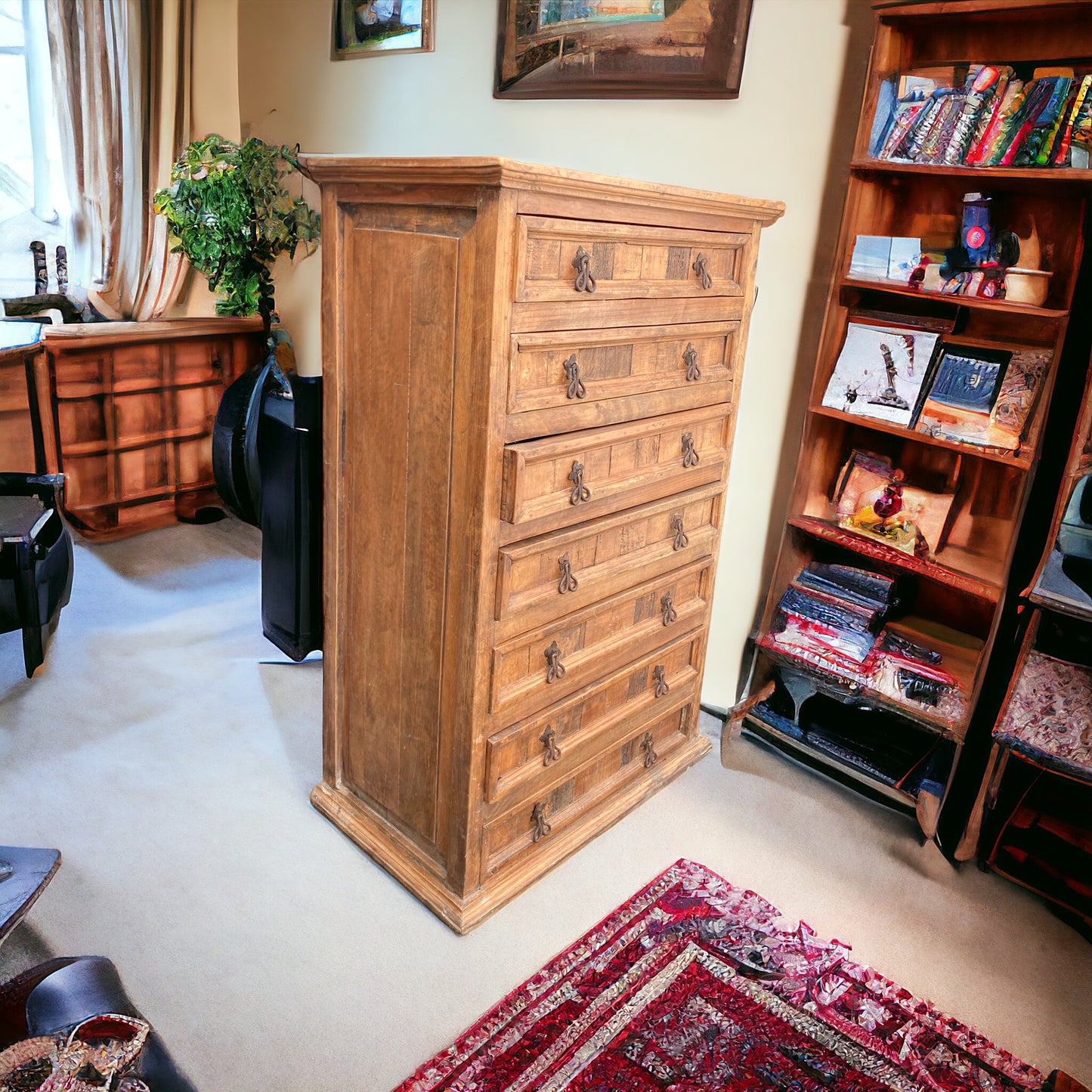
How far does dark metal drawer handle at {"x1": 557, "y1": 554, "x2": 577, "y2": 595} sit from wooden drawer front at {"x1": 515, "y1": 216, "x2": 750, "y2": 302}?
49 centimetres

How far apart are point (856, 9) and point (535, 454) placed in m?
1.39

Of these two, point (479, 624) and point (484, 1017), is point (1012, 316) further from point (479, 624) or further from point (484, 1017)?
point (484, 1017)

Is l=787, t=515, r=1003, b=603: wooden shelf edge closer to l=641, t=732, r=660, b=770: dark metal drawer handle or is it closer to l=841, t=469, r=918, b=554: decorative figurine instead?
l=841, t=469, r=918, b=554: decorative figurine

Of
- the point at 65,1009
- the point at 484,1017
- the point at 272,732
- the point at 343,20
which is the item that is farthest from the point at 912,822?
the point at 343,20

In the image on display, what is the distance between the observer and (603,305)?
1639mm

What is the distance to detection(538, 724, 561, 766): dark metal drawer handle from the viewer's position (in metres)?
1.90

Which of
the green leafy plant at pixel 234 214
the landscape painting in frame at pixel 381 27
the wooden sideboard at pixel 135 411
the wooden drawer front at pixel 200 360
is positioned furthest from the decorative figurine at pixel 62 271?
the landscape painting in frame at pixel 381 27

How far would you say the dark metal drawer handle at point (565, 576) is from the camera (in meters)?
1.77

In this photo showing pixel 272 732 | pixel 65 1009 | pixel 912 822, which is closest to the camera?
pixel 65 1009

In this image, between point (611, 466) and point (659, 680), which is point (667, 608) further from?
point (611, 466)

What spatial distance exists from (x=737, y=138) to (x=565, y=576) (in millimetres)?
1302

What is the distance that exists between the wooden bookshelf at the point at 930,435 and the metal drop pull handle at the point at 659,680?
0.31 meters

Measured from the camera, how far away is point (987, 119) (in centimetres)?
186

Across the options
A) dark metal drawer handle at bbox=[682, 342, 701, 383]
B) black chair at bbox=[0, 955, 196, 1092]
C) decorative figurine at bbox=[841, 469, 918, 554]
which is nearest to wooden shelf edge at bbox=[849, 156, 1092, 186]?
dark metal drawer handle at bbox=[682, 342, 701, 383]
